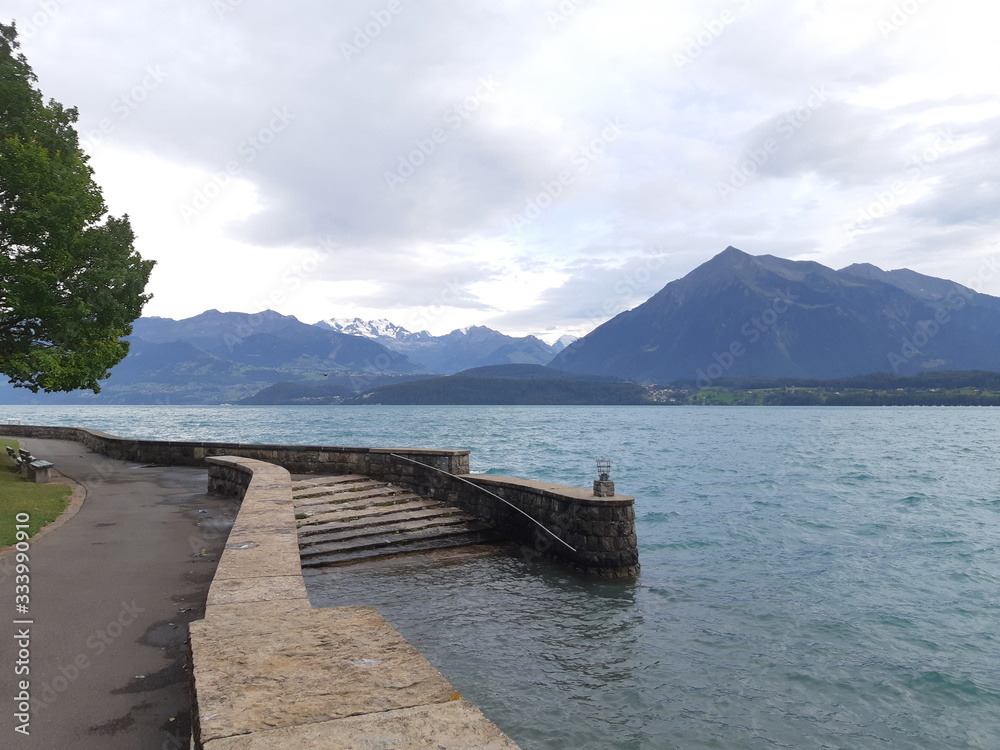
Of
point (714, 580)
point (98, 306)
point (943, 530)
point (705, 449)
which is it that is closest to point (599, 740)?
point (714, 580)

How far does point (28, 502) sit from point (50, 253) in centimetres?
682

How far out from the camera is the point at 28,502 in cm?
1398

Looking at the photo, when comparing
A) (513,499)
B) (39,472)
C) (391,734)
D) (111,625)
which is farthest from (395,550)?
(39,472)

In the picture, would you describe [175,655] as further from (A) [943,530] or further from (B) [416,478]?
(A) [943,530]

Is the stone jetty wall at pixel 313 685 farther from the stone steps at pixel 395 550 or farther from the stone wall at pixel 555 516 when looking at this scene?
the stone wall at pixel 555 516

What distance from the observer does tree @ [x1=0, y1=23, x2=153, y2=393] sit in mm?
15867

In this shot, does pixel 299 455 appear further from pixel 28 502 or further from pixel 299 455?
pixel 28 502

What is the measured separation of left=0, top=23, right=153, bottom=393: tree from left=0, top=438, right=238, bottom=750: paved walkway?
6229mm

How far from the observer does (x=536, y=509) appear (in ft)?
50.2

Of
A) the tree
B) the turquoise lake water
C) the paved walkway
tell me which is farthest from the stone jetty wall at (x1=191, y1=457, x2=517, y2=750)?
the tree

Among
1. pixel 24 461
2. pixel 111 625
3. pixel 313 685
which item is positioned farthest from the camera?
pixel 24 461

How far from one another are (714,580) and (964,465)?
4913 centimetres

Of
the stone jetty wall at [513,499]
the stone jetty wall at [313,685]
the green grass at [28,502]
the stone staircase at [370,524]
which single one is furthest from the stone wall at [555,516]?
the stone jetty wall at [313,685]

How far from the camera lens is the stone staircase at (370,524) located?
44.8 ft
